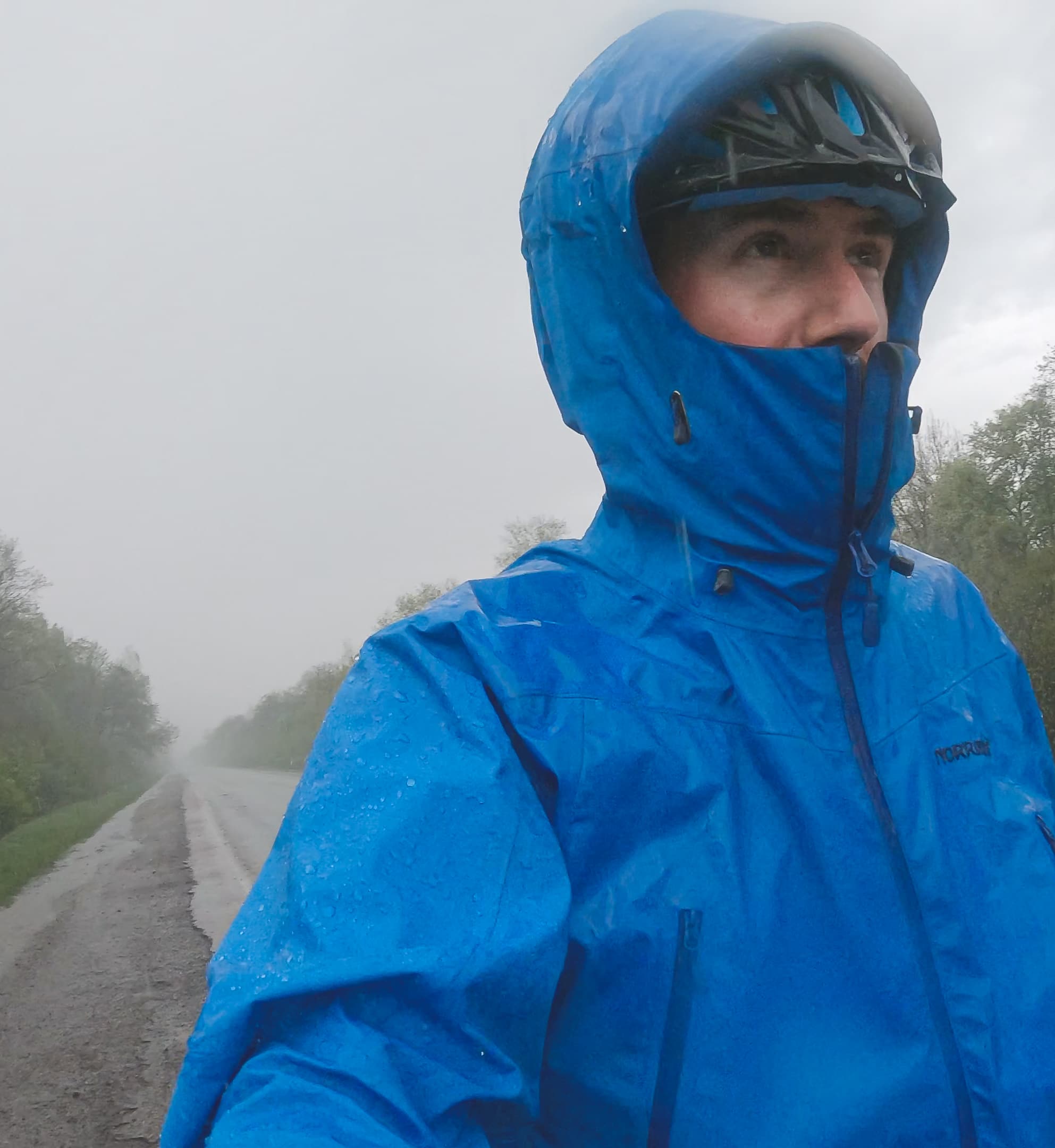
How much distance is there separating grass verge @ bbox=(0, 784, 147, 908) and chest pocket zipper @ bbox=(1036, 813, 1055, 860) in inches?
490

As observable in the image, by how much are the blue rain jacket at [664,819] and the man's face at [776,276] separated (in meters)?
0.09

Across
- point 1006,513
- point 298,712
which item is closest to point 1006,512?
point 1006,513

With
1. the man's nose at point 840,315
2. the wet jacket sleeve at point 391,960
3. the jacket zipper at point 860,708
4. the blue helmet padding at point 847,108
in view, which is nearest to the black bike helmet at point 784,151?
the blue helmet padding at point 847,108

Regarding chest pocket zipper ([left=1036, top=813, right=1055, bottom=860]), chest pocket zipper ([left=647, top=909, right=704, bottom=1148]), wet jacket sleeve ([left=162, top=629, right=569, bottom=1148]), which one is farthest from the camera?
chest pocket zipper ([left=1036, top=813, right=1055, bottom=860])

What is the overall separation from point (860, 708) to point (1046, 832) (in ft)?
1.11

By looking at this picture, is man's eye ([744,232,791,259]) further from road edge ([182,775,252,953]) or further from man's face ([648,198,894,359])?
road edge ([182,775,252,953])

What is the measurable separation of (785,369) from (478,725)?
2.12ft

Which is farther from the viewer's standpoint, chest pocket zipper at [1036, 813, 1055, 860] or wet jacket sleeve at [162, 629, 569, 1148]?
chest pocket zipper at [1036, 813, 1055, 860]

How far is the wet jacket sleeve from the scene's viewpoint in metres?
0.83

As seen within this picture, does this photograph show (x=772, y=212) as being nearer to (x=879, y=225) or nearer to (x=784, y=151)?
(x=784, y=151)

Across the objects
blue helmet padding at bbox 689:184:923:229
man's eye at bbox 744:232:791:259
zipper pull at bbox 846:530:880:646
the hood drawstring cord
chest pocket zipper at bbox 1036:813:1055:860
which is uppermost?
blue helmet padding at bbox 689:184:923:229

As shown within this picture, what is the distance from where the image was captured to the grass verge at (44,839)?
13.5 metres

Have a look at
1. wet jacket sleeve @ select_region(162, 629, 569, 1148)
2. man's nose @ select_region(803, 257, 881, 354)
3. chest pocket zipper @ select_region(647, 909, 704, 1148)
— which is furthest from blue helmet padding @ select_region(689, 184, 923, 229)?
chest pocket zipper @ select_region(647, 909, 704, 1148)

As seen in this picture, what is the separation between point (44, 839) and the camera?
62.6 ft
